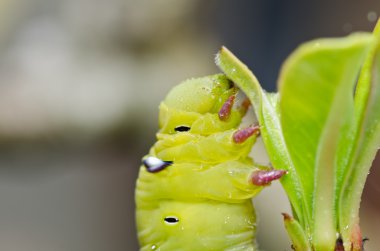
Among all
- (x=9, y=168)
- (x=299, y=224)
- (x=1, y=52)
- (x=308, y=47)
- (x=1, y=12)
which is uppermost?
(x=1, y=12)

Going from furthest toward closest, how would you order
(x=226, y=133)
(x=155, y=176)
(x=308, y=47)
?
(x=155, y=176), (x=226, y=133), (x=308, y=47)

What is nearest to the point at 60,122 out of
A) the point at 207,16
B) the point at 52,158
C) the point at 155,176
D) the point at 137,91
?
the point at 52,158

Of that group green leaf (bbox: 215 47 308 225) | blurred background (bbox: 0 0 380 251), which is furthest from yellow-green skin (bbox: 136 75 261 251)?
blurred background (bbox: 0 0 380 251)

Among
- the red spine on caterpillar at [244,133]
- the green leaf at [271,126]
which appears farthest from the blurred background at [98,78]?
the green leaf at [271,126]

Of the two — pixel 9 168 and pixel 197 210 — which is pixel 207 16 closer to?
pixel 9 168

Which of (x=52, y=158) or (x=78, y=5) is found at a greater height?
(x=78, y=5)

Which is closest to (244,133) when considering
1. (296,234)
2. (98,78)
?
(296,234)

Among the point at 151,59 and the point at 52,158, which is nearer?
the point at 52,158
